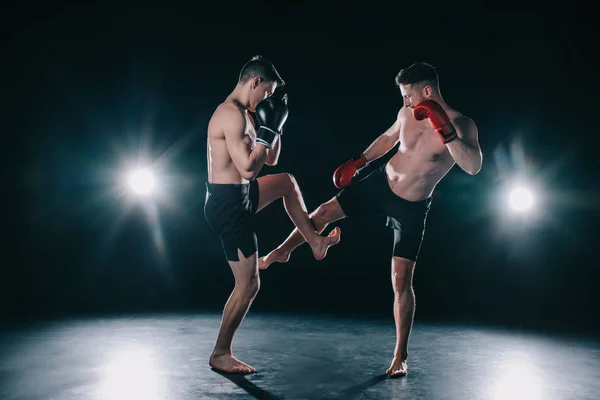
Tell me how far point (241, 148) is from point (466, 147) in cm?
122

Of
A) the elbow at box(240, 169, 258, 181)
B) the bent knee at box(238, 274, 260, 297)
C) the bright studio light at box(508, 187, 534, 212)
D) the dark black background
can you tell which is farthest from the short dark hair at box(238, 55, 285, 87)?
the bright studio light at box(508, 187, 534, 212)

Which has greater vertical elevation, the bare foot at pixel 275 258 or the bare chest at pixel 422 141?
the bare chest at pixel 422 141

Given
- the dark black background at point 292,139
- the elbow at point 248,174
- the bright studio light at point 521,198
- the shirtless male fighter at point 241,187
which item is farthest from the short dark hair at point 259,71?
the bright studio light at point 521,198

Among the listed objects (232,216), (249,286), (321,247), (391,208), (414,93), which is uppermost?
(414,93)

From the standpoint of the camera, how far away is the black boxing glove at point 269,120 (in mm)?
2996

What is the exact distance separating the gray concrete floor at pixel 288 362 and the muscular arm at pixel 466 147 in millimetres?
1189

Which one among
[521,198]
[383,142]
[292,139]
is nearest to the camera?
[383,142]

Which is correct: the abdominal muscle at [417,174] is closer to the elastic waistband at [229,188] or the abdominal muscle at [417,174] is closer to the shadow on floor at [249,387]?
the elastic waistband at [229,188]

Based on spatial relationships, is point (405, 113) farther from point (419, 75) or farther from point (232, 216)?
point (232, 216)

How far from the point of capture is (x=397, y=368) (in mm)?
3137

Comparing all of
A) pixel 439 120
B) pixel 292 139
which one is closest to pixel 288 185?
pixel 439 120

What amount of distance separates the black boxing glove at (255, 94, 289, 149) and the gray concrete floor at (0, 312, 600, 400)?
130 centimetres

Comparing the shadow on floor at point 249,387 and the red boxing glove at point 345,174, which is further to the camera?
the red boxing glove at point 345,174

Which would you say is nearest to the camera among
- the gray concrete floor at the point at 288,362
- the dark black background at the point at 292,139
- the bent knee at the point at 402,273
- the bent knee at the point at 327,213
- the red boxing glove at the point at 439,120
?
the gray concrete floor at the point at 288,362
